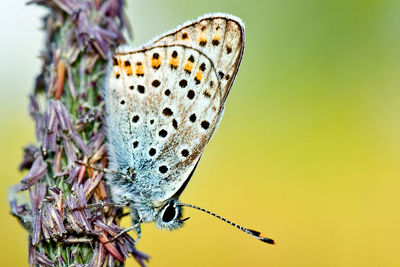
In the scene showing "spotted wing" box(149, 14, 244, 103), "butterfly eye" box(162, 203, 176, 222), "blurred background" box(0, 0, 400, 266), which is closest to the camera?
"spotted wing" box(149, 14, 244, 103)

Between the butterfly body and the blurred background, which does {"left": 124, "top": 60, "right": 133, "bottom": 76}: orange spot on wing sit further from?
the blurred background

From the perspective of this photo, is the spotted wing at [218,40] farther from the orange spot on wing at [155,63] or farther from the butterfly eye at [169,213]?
the butterfly eye at [169,213]

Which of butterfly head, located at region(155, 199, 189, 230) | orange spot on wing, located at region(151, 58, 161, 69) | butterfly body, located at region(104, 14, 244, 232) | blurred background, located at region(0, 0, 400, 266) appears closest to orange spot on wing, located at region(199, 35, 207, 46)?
butterfly body, located at region(104, 14, 244, 232)

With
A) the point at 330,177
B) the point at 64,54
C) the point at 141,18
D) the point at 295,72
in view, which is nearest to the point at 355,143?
the point at 330,177

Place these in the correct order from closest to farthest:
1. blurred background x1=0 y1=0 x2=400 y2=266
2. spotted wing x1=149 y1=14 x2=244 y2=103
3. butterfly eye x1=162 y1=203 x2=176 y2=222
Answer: spotted wing x1=149 y1=14 x2=244 y2=103, butterfly eye x1=162 y1=203 x2=176 y2=222, blurred background x1=0 y1=0 x2=400 y2=266

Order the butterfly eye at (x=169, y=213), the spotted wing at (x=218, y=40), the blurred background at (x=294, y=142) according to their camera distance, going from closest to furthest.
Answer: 1. the spotted wing at (x=218, y=40)
2. the butterfly eye at (x=169, y=213)
3. the blurred background at (x=294, y=142)

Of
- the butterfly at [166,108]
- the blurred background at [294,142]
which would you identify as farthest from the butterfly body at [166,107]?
the blurred background at [294,142]
